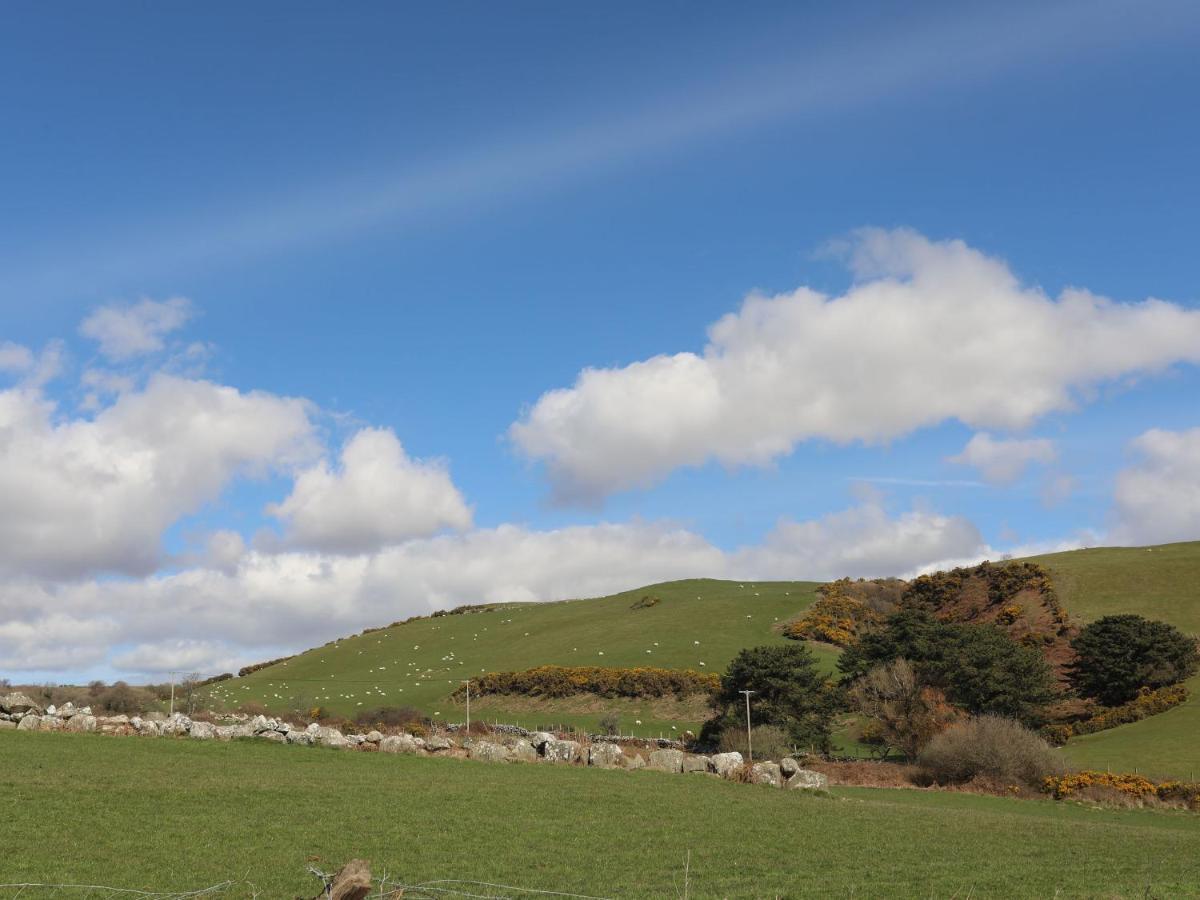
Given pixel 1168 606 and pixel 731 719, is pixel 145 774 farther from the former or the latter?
pixel 1168 606

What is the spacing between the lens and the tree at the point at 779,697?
6900cm

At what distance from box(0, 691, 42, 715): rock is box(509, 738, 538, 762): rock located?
94.6 ft

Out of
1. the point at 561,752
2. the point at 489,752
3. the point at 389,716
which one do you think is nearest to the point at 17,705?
the point at 489,752

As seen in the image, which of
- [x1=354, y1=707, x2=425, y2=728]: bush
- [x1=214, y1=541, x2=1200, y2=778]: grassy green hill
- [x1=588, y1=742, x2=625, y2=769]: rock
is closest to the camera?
[x1=588, y1=742, x2=625, y2=769]: rock

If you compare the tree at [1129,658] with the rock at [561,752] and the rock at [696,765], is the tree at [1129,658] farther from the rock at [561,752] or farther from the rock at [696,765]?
the rock at [561,752]

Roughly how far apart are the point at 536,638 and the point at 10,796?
3719 inches

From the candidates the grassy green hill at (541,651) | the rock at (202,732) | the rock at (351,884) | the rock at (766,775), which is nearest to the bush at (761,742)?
the rock at (766,775)

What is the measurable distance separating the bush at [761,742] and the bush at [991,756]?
→ 32.8ft

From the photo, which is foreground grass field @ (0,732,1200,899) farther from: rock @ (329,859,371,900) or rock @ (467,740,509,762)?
rock @ (329,859,371,900)

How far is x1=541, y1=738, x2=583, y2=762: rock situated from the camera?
51.1 m

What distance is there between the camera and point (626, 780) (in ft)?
143

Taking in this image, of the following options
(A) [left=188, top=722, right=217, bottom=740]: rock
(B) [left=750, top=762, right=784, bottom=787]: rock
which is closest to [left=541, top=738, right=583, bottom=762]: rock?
(B) [left=750, top=762, right=784, bottom=787]: rock

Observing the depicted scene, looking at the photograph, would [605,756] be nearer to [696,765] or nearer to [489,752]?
[696,765]

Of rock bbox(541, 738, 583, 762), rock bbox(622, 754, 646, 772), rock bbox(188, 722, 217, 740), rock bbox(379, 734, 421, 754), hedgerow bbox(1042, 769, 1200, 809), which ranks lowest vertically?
hedgerow bbox(1042, 769, 1200, 809)
